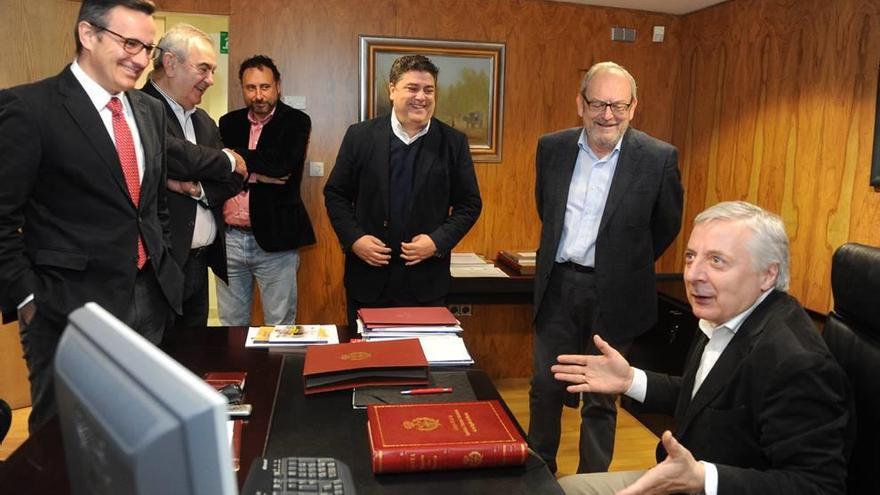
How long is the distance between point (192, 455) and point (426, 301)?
2277 mm

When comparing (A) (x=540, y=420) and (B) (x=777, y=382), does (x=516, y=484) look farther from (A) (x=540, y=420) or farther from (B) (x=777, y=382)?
(A) (x=540, y=420)

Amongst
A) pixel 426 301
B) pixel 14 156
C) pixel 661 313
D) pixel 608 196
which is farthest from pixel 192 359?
pixel 661 313

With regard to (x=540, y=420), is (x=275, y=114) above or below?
above

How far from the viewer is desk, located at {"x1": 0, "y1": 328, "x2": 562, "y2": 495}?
1142 mm

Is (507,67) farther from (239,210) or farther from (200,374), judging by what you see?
(200,374)

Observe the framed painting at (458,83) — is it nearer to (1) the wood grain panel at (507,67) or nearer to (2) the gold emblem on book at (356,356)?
(1) the wood grain panel at (507,67)

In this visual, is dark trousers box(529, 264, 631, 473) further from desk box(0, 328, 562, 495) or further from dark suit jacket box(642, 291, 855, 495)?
dark suit jacket box(642, 291, 855, 495)

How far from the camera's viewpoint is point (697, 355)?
5.20 ft

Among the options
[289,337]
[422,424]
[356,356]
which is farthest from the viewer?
[289,337]

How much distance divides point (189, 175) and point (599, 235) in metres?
1.51

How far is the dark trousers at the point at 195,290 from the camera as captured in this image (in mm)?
2506

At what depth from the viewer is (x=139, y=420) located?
0.47m

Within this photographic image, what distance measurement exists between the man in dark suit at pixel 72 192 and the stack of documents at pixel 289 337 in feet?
1.17

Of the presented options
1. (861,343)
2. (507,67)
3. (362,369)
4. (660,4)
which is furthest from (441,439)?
(660,4)
